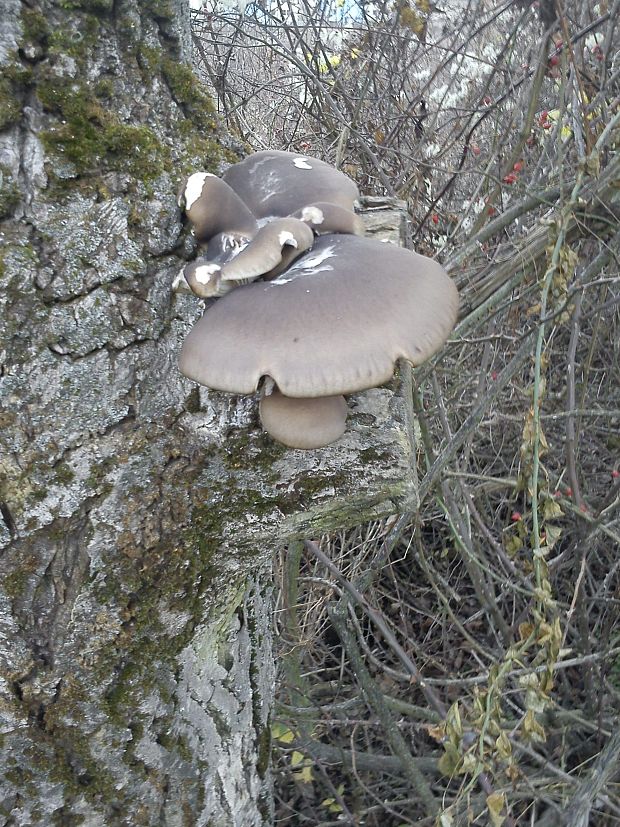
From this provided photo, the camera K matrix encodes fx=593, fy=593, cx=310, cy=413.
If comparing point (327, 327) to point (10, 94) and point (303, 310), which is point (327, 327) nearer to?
point (303, 310)

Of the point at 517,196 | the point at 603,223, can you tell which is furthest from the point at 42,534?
the point at 517,196

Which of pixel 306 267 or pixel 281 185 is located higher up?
pixel 281 185

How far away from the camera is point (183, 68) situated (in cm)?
116

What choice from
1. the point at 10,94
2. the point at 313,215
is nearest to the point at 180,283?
the point at 313,215

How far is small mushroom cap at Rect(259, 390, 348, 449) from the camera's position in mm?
979

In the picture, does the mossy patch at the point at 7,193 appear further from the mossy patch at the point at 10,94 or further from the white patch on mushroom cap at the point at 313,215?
the white patch on mushroom cap at the point at 313,215

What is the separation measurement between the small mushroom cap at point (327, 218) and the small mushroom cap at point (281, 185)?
0.06m

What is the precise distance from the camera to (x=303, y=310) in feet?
3.03

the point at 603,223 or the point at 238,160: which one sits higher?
the point at 238,160

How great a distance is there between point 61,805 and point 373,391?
39.7 inches

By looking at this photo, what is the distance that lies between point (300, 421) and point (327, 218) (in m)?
0.40

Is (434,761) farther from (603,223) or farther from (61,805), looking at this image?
(603,223)

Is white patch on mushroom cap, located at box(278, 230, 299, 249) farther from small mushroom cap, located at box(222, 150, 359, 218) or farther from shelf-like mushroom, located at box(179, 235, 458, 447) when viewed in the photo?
small mushroom cap, located at box(222, 150, 359, 218)

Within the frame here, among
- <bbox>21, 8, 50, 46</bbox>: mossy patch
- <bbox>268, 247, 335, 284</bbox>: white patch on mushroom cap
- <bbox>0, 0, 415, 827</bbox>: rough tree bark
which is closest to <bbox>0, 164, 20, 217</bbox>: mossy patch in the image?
<bbox>0, 0, 415, 827</bbox>: rough tree bark
